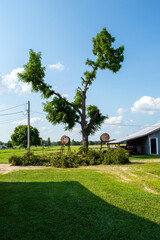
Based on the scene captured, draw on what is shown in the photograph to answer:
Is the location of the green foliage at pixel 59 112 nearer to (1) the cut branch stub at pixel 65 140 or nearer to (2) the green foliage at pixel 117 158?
(1) the cut branch stub at pixel 65 140

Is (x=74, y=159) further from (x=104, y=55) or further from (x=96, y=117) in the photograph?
(x=104, y=55)

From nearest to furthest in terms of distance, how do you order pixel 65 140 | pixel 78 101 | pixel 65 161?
pixel 65 161, pixel 65 140, pixel 78 101

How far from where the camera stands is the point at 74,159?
15.6m

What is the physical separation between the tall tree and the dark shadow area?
18.9 meters

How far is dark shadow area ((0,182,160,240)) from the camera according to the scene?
3451mm

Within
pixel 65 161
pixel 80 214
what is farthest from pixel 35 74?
pixel 80 214

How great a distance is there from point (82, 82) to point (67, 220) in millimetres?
24084

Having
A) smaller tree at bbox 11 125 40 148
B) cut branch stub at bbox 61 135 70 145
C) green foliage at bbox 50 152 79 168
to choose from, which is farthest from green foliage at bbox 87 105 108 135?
smaller tree at bbox 11 125 40 148

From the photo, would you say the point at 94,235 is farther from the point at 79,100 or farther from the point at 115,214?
the point at 79,100

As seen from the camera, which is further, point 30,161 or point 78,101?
point 78,101

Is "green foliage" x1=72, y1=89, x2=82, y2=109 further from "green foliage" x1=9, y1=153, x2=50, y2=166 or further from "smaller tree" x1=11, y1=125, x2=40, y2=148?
"smaller tree" x1=11, y1=125, x2=40, y2=148

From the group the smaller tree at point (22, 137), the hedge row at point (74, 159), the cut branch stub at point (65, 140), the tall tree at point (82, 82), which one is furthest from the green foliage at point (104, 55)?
the smaller tree at point (22, 137)

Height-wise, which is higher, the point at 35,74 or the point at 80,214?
the point at 35,74

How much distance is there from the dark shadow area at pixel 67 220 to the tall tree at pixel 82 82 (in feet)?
62.0
